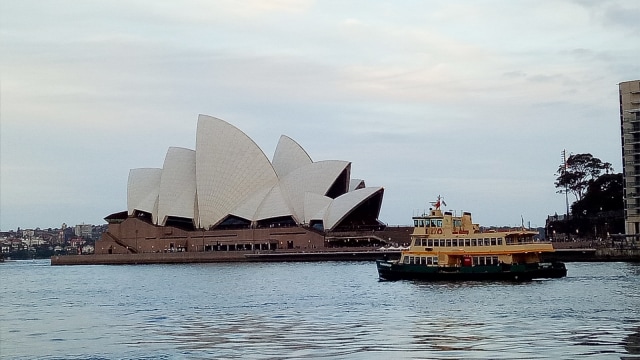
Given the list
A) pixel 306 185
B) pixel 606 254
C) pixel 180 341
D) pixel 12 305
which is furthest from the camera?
pixel 306 185

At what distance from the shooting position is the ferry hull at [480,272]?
46781 mm

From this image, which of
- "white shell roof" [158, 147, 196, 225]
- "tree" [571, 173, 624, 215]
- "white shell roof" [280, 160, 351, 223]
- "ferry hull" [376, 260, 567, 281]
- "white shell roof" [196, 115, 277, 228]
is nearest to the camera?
"ferry hull" [376, 260, 567, 281]

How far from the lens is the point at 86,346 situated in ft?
85.6

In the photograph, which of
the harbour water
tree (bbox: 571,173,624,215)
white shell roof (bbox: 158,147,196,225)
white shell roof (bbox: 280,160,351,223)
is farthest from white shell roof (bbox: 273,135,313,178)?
the harbour water

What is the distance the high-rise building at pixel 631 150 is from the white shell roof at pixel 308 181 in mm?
27257

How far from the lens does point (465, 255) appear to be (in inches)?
1890

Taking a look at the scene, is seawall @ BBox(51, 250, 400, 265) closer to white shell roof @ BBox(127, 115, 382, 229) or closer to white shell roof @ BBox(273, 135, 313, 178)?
white shell roof @ BBox(127, 115, 382, 229)

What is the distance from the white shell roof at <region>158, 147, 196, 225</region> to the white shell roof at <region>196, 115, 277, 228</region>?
361cm

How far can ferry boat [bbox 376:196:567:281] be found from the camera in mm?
47156

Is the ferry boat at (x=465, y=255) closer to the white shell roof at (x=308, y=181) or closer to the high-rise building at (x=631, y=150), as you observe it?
the high-rise building at (x=631, y=150)

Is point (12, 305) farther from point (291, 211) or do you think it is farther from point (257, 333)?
point (291, 211)

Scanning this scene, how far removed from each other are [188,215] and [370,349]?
79867 mm

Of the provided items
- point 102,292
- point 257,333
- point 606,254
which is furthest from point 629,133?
point 257,333

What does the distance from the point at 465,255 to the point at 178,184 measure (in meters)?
57.0
